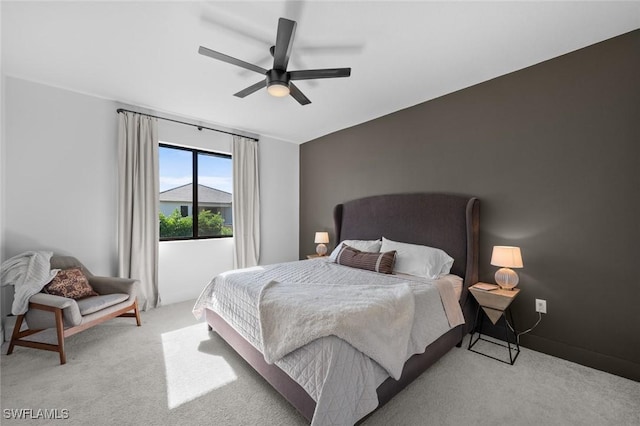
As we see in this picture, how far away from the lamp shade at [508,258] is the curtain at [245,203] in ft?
11.7

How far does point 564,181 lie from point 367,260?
202 centimetres

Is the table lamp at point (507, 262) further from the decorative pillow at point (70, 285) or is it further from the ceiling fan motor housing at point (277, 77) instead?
the decorative pillow at point (70, 285)

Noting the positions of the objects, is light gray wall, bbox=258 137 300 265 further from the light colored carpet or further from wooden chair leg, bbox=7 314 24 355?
→ wooden chair leg, bbox=7 314 24 355

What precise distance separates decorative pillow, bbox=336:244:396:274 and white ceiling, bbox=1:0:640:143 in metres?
1.96

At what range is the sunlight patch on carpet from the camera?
196 centimetres

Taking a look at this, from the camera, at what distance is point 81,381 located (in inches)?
81.6

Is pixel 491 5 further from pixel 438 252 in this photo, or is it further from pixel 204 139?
pixel 204 139

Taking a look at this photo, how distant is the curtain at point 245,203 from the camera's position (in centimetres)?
447

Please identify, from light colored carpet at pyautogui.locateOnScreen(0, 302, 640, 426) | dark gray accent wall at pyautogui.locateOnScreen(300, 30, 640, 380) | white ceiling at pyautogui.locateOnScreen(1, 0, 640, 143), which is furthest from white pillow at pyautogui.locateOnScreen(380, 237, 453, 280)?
white ceiling at pyautogui.locateOnScreen(1, 0, 640, 143)

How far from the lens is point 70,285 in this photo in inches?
107

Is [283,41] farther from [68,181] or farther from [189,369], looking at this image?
[68,181]

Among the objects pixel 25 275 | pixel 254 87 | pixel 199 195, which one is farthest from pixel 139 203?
pixel 254 87

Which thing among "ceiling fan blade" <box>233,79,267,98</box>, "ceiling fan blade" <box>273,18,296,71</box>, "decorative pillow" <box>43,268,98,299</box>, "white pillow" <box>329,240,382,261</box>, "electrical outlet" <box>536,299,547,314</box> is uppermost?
"ceiling fan blade" <box>273,18,296,71</box>

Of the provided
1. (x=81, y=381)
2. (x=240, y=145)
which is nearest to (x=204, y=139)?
(x=240, y=145)
